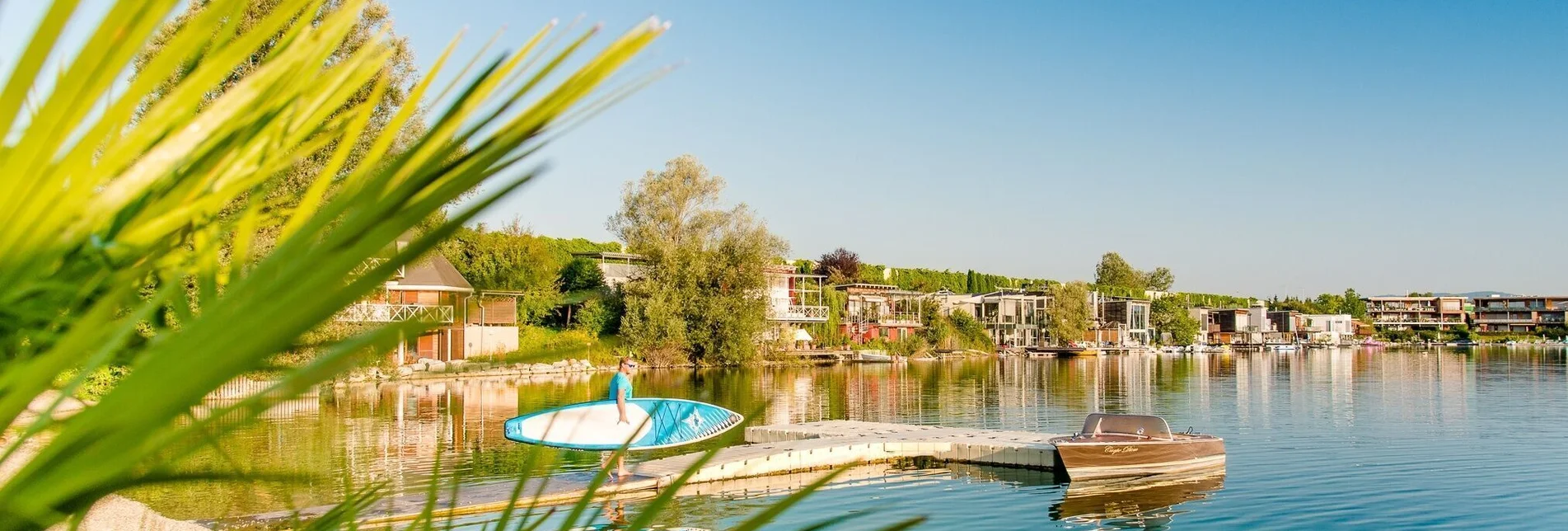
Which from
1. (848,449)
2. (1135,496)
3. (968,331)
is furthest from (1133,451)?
(968,331)

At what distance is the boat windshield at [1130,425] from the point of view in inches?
727

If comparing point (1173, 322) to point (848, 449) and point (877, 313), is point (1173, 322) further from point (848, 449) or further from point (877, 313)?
point (848, 449)

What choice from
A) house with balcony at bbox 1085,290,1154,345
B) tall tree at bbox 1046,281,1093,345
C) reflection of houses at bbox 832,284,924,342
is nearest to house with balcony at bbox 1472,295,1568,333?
house with balcony at bbox 1085,290,1154,345

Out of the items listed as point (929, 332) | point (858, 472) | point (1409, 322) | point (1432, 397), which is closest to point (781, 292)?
point (929, 332)

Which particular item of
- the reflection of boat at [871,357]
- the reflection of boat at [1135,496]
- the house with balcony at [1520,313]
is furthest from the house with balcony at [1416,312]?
the reflection of boat at [1135,496]

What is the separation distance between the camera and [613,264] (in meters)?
53.2

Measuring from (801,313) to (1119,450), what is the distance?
39.3m

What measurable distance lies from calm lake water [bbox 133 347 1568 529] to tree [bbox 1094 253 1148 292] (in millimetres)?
69223

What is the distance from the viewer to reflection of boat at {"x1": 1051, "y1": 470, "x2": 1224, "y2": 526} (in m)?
15.1

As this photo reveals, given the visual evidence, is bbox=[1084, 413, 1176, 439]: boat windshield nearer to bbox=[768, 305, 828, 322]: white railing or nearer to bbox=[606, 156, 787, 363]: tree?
bbox=[606, 156, 787, 363]: tree

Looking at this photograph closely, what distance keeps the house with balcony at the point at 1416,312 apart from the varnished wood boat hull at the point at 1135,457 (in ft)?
401

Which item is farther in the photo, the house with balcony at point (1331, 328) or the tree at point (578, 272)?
the house with balcony at point (1331, 328)

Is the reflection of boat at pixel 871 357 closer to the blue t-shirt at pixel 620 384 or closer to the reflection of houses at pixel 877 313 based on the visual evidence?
the reflection of houses at pixel 877 313

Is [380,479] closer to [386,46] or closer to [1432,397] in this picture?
[386,46]
